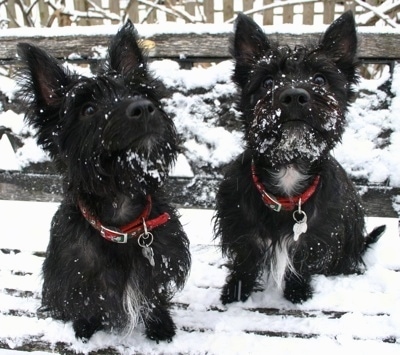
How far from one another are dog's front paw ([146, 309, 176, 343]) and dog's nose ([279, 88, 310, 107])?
1193mm

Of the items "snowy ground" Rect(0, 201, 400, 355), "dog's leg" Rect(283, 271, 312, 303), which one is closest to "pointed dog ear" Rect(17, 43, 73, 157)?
"snowy ground" Rect(0, 201, 400, 355)

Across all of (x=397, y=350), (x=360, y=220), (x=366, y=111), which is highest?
(x=366, y=111)

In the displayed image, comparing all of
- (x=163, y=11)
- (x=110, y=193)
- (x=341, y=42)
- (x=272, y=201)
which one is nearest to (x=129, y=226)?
(x=110, y=193)

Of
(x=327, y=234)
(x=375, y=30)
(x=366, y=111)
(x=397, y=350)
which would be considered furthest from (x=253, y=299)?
(x=375, y=30)

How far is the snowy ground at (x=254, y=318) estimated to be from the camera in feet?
7.09

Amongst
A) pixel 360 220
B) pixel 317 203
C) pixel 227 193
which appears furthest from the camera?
pixel 360 220

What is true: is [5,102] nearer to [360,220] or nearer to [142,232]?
[142,232]

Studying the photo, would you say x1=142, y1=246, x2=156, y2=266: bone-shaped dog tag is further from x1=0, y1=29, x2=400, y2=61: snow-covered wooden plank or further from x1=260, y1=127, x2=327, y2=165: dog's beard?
x1=0, y1=29, x2=400, y2=61: snow-covered wooden plank

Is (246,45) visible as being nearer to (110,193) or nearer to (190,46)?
(190,46)

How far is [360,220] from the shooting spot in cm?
264

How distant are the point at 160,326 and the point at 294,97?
1268 millimetres

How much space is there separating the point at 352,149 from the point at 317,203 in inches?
37.7

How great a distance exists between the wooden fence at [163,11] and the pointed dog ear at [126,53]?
3.02 meters

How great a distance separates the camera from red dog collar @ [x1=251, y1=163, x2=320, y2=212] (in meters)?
2.21
